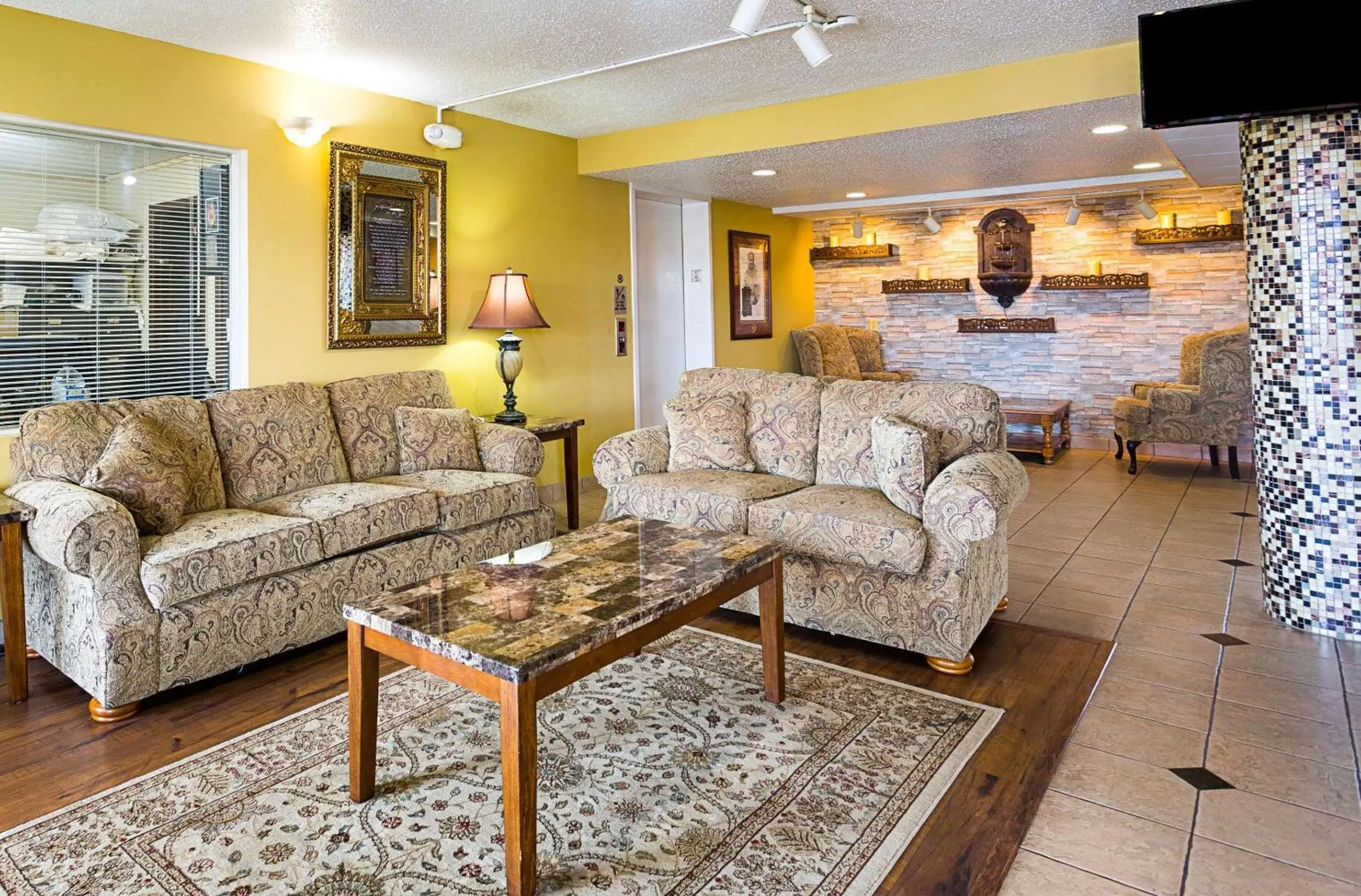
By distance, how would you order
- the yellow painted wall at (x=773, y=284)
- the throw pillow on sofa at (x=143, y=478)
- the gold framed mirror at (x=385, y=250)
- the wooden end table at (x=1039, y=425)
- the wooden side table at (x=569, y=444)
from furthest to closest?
1. the yellow painted wall at (x=773, y=284)
2. the wooden end table at (x=1039, y=425)
3. the wooden side table at (x=569, y=444)
4. the gold framed mirror at (x=385, y=250)
5. the throw pillow on sofa at (x=143, y=478)

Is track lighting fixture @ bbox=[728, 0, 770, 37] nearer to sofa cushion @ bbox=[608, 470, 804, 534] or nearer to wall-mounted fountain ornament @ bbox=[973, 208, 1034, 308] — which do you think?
sofa cushion @ bbox=[608, 470, 804, 534]

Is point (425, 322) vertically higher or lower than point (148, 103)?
lower

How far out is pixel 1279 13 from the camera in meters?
2.98

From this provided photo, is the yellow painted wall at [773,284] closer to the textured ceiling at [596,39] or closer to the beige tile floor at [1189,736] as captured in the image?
the textured ceiling at [596,39]

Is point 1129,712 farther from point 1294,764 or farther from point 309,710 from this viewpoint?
point 309,710

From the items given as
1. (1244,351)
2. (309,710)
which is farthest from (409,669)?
(1244,351)

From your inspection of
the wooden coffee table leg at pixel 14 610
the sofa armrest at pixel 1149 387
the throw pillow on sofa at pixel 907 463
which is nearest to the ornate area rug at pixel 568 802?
the throw pillow on sofa at pixel 907 463

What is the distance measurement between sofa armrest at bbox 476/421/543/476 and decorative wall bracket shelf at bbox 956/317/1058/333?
5.43m

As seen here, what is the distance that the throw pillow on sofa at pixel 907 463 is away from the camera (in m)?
3.07

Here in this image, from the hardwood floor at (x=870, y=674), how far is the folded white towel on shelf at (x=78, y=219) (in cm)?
175

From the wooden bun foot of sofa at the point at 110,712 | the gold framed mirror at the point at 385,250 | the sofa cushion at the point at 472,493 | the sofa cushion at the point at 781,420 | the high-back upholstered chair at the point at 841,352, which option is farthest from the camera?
the high-back upholstered chair at the point at 841,352

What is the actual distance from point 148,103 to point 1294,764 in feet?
15.7

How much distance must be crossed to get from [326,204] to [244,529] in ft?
6.71

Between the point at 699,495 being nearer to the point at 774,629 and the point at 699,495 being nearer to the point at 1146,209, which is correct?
the point at 774,629
